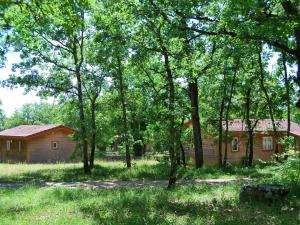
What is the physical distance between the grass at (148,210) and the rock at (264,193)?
310 mm

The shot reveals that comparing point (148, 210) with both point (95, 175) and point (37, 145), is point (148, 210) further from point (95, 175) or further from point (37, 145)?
point (37, 145)

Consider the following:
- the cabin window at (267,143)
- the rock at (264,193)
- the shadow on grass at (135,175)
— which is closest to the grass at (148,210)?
the rock at (264,193)

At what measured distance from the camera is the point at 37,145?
48188 mm

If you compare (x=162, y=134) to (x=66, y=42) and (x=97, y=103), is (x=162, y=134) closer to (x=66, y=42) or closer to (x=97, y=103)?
(x=66, y=42)

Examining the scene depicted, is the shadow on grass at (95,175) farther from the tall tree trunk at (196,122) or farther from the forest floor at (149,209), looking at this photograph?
the forest floor at (149,209)

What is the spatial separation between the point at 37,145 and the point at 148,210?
3930 cm

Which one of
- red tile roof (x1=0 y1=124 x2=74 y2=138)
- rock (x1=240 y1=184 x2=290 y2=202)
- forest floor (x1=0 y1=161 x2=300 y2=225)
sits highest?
red tile roof (x1=0 y1=124 x2=74 y2=138)

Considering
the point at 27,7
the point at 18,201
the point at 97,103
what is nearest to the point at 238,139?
the point at 97,103

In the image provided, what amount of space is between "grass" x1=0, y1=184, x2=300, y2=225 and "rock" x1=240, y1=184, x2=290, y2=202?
310mm

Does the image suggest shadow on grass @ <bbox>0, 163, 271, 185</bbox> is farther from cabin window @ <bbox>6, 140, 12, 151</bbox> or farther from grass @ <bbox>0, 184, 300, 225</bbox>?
cabin window @ <bbox>6, 140, 12, 151</bbox>

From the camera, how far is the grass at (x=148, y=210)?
9422 mm

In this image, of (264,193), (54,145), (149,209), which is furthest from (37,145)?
(264,193)

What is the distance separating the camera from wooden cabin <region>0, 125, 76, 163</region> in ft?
156

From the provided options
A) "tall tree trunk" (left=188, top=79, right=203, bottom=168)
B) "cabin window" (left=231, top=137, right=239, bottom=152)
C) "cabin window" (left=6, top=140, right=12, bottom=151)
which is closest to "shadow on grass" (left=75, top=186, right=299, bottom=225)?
"tall tree trunk" (left=188, top=79, right=203, bottom=168)
